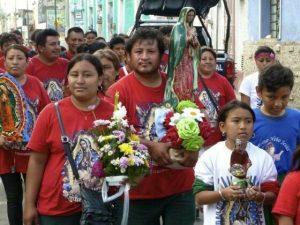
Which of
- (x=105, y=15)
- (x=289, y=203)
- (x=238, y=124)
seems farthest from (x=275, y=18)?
(x=105, y=15)

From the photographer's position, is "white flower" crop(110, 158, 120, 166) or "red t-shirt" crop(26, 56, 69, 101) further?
"red t-shirt" crop(26, 56, 69, 101)

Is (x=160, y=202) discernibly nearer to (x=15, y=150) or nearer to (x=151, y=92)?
(x=151, y=92)

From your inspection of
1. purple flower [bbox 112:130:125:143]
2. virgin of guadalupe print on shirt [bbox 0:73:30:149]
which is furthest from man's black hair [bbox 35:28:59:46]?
purple flower [bbox 112:130:125:143]

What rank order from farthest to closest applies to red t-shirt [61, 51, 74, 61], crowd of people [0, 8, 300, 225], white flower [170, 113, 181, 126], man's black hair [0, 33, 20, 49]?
1. red t-shirt [61, 51, 74, 61]
2. man's black hair [0, 33, 20, 49]
3. white flower [170, 113, 181, 126]
4. crowd of people [0, 8, 300, 225]

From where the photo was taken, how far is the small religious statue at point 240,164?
13.7ft

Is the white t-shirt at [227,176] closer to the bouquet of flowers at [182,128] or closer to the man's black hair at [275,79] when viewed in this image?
the bouquet of flowers at [182,128]

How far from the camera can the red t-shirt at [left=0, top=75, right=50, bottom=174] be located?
6.41m

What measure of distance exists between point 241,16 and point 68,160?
64.8 ft

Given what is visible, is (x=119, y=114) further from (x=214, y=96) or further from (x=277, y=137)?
(x=214, y=96)

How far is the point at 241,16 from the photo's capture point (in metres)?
23.7

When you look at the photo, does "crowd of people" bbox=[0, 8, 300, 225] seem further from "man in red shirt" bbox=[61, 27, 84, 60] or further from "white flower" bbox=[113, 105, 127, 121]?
"man in red shirt" bbox=[61, 27, 84, 60]

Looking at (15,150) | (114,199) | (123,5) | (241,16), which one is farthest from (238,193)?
(123,5)

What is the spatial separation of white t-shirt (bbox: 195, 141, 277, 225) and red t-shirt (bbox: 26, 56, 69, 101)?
375cm

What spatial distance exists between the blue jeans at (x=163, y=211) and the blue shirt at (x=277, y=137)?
631mm
